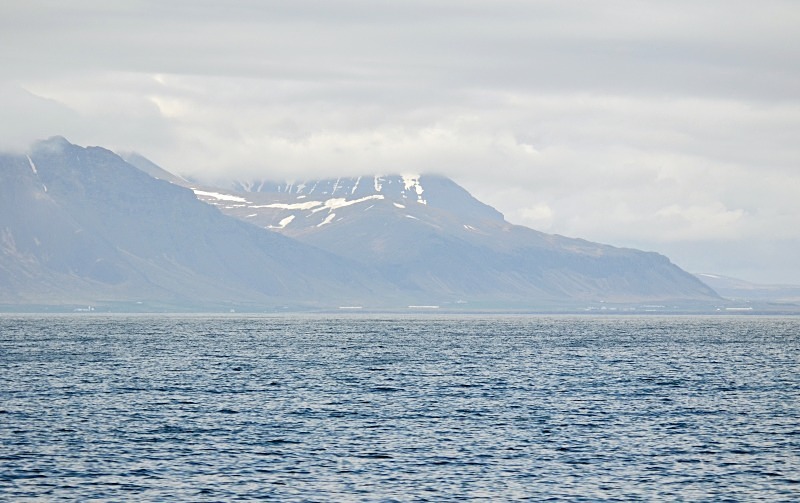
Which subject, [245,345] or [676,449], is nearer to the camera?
[676,449]

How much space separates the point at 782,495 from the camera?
55.5m

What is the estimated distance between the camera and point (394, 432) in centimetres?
7569

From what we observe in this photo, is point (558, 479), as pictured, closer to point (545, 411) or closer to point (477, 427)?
point (477, 427)

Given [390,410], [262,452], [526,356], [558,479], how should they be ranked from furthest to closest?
[526,356], [390,410], [262,452], [558,479]

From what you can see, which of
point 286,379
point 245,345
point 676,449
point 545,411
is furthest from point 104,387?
point 245,345

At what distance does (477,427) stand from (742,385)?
42.9m

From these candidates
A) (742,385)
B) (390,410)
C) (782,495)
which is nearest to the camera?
(782,495)

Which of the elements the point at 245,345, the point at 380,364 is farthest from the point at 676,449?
the point at 245,345

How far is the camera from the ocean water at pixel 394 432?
5738 centimetres

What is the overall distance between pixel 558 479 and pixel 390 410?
97.3ft

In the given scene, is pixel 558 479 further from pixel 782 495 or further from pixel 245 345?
pixel 245 345

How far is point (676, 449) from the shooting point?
69.3 m

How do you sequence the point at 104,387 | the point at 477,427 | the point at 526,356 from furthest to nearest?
the point at 526,356 < the point at 104,387 < the point at 477,427

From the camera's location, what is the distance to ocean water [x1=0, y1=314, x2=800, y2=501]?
5738 centimetres
